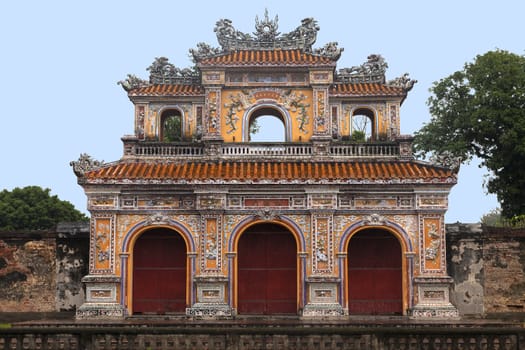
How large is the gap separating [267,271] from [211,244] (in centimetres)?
227

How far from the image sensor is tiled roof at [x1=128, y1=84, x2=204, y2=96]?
2591cm

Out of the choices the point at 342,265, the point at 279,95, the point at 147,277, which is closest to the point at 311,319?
the point at 342,265

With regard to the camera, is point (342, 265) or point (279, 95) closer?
point (342, 265)

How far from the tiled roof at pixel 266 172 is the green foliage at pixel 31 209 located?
79.3ft

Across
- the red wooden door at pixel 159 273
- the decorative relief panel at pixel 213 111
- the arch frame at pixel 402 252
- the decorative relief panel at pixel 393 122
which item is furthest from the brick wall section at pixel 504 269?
the red wooden door at pixel 159 273

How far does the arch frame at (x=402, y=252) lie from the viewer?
23000 millimetres

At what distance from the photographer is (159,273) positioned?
24062 millimetres

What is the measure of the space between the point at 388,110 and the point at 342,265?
21.0 ft

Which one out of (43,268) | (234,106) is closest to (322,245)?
(234,106)

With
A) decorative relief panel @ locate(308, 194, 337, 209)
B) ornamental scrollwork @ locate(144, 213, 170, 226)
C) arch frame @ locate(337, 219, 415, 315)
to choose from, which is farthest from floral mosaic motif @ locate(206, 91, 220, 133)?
arch frame @ locate(337, 219, 415, 315)

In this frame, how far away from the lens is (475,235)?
25.3 metres

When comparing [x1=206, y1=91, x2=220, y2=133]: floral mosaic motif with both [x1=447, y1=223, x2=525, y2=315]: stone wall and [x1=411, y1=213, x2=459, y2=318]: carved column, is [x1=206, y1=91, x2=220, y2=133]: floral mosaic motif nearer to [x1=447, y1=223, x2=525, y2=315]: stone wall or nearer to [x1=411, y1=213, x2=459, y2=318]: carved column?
[x1=411, y1=213, x2=459, y2=318]: carved column

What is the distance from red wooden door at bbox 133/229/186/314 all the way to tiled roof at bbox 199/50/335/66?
253 inches

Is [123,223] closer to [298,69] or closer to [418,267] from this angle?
[298,69]
